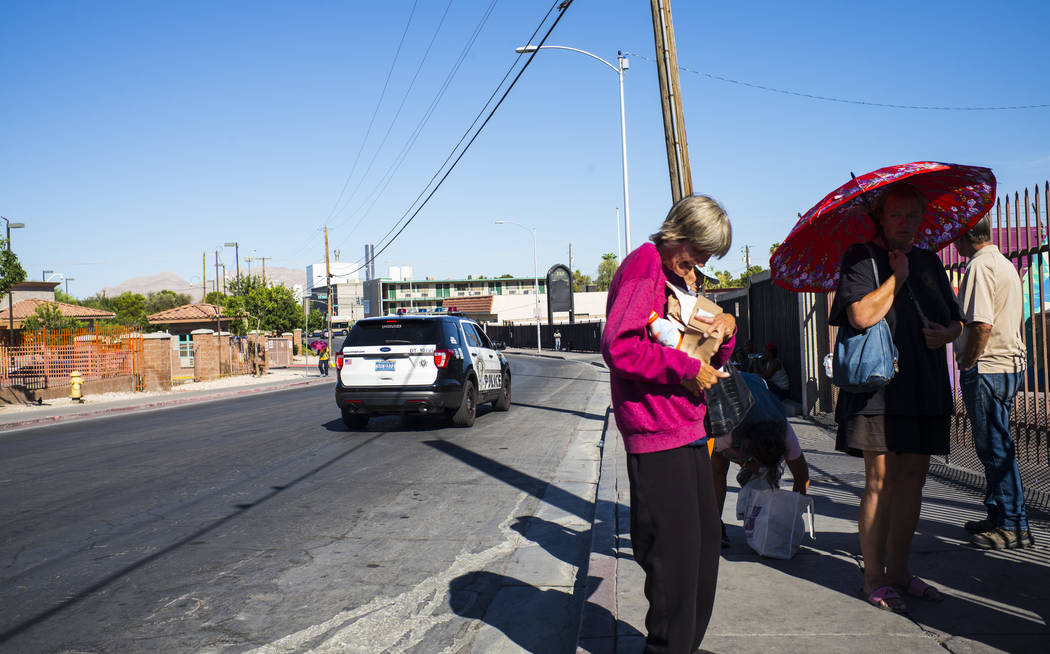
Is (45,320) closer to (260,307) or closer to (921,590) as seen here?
(260,307)

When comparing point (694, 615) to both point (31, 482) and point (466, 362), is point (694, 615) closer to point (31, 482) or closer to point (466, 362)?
point (31, 482)

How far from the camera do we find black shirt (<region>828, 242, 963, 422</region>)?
11.9 feet

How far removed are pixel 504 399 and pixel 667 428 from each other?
12722 millimetres

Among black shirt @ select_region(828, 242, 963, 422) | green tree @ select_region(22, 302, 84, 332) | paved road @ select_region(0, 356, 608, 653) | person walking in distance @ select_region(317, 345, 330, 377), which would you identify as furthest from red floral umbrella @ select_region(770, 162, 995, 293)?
green tree @ select_region(22, 302, 84, 332)

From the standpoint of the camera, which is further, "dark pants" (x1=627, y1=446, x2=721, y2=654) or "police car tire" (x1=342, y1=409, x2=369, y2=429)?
"police car tire" (x1=342, y1=409, x2=369, y2=429)

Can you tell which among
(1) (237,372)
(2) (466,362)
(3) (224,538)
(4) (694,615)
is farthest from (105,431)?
(1) (237,372)

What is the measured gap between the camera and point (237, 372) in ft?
125

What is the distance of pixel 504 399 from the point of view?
50.7 ft

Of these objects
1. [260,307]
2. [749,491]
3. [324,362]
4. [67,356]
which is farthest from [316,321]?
[749,491]

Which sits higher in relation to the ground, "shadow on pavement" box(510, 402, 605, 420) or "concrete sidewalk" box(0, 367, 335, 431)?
"shadow on pavement" box(510, 402, 605, 420)

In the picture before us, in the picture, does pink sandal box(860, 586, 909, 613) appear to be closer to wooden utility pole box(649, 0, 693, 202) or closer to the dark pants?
the dark pants

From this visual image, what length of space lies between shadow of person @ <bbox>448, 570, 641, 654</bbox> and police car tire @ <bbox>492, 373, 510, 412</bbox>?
10.3m

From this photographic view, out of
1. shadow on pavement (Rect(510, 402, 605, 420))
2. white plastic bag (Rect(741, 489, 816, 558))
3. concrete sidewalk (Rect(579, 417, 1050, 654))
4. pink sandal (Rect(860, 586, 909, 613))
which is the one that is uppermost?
white plastic bag (Rect(741, 489, 816, 558))

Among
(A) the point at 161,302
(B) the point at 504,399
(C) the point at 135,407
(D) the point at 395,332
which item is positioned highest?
(A) the point at 161,302
